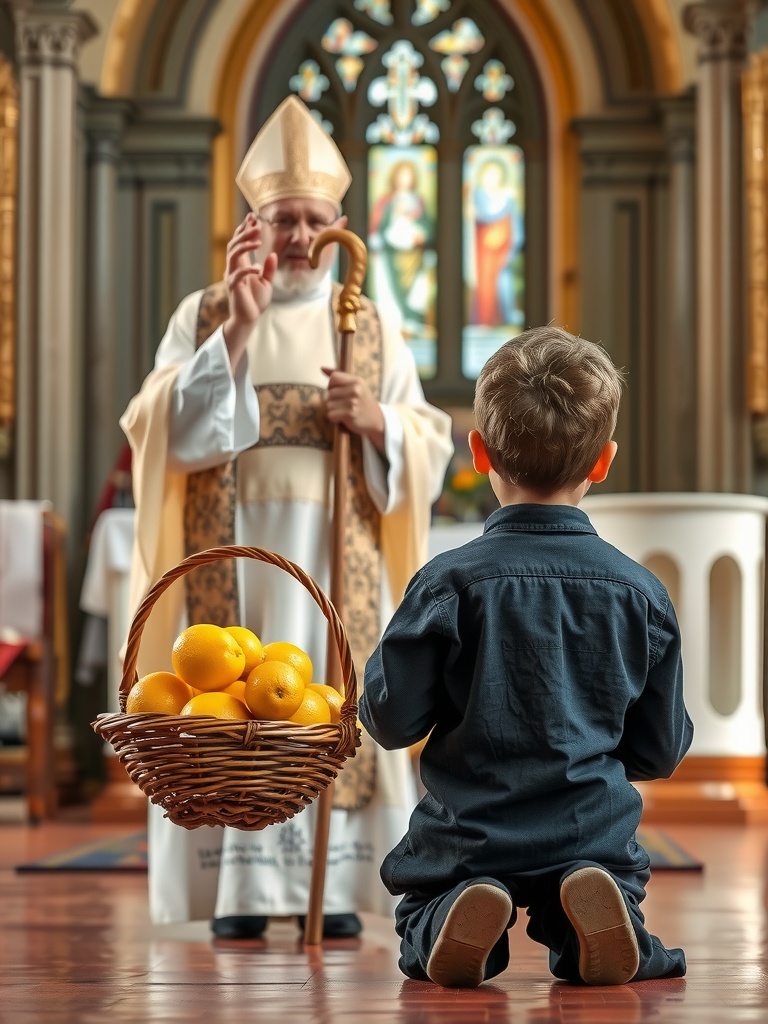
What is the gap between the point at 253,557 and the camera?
2586 millimetres

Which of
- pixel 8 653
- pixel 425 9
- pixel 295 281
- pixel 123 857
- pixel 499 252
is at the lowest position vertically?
pixel 123 857

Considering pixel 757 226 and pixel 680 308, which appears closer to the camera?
pixel 757 226

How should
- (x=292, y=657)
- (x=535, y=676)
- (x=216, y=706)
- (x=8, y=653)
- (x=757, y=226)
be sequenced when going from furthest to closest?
1. (x=757, y=226)
2. (x=8, y=653)
3. (x=292, y=657)
4. (x=216, y=706)
5. (x=535, y=676)

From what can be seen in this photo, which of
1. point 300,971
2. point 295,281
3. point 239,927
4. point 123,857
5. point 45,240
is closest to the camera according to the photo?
point 300,971

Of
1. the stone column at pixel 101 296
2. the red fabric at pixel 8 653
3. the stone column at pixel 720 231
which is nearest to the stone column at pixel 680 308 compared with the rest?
the stone column at pixel 720 231

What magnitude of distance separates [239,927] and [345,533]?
910 mm

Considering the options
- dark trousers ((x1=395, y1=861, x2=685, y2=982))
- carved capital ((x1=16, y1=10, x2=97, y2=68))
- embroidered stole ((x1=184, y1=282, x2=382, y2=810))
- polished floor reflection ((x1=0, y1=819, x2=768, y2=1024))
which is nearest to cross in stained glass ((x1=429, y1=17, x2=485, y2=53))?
carved capital ((x1=16, y1=10, x2=97, y2=68))

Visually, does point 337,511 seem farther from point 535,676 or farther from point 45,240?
point 45,240

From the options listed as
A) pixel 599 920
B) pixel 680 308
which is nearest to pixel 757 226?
pixel 680 308

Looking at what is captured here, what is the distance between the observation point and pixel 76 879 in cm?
455

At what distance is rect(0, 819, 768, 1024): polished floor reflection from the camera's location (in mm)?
2082

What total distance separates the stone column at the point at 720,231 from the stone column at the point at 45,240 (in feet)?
10.7

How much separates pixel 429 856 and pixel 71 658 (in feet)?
20.6

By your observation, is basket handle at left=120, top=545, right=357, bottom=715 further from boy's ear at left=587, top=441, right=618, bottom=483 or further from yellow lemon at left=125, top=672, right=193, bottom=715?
boy's ear at left=587, top=441, right=618, bottom=483
